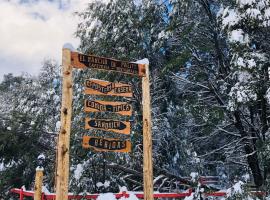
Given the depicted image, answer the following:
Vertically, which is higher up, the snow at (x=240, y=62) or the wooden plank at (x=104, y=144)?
the snow at (x=240, y=62)

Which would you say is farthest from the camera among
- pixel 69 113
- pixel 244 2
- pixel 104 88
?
pixel 244 2

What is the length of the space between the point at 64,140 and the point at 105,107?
862mm

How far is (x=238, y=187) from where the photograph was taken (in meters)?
6.83

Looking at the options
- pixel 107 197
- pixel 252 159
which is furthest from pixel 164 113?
pixel 107 197

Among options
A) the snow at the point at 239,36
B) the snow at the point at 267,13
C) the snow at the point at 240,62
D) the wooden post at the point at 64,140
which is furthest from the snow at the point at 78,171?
the snow at the point at 267,13

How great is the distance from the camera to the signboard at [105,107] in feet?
16.1

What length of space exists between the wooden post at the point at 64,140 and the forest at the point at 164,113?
3974 millimetres

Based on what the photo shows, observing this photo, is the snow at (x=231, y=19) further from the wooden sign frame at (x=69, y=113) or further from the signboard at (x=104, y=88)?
the signboard at (x=104, y=88)

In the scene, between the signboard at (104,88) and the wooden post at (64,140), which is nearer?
the wooden post at (64,140)

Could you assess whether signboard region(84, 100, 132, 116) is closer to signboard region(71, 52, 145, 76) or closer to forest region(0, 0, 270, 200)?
signboard region(71, 52, 145, 76)

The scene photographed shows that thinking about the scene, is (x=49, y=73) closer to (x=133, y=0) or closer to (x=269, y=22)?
(x=133, y=0)

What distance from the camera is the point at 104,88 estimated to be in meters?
5.16

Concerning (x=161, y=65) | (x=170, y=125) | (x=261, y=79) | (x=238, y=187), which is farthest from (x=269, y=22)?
(x=170, y=125)

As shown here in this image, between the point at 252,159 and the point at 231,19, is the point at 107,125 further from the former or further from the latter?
the point at 252,159
